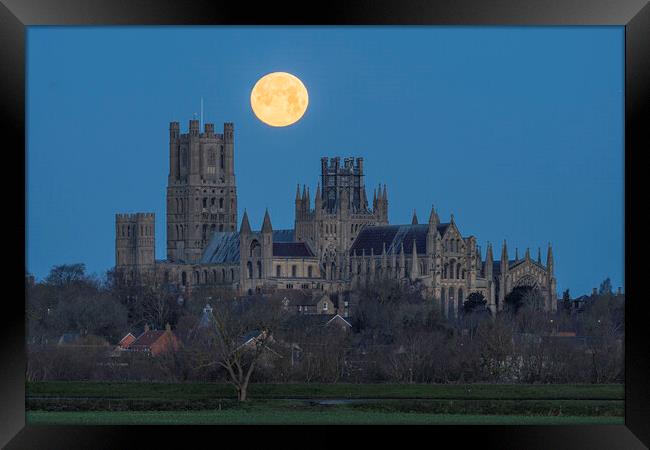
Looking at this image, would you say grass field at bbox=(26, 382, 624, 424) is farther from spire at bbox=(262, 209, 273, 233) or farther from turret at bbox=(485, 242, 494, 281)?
spire at bbox=(262, 209, 273, 233)

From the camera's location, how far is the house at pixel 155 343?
25031mm

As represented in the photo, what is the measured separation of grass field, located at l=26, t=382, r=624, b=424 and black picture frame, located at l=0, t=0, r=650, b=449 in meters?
3.61

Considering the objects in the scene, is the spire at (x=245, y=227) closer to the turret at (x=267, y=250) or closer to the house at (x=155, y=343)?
the turret at (x=267, y=250)

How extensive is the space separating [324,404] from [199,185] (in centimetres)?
6905

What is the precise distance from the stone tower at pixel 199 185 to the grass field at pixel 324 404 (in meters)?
63.3

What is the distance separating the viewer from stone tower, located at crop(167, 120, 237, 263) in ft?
273

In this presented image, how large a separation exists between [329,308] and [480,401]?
117 feet

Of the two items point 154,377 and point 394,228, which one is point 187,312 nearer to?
point 154,377

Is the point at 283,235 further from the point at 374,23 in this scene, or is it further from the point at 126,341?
the point at 374,23

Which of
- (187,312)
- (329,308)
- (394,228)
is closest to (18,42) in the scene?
(187,312)

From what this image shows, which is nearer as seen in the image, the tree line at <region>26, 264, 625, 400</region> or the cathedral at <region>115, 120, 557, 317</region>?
the tree line at <region>26, 264, 625, 400</region>

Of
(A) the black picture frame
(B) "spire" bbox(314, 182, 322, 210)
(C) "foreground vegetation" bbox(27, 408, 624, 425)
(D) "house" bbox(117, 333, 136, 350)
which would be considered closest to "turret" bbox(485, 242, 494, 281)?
(B) "spire" bbox(314, 182, 322, 210)

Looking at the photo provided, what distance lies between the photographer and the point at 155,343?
28.5m

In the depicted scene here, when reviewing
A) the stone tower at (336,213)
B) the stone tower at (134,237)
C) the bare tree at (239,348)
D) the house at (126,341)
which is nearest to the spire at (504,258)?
the stone tower at (336,213)
